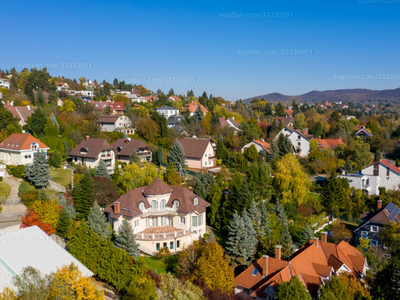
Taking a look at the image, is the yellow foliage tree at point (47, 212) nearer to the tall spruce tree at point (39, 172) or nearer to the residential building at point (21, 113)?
the tall spruce tree at point (39, 172)

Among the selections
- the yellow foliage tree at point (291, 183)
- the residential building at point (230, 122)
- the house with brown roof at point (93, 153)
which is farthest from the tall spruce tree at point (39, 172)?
the residential building at point (230, 122)

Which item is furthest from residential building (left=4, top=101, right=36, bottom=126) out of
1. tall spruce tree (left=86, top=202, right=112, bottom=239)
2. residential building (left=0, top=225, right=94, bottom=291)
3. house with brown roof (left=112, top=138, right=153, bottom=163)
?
residential building (left=0, top=225, right=94, bottom=291)

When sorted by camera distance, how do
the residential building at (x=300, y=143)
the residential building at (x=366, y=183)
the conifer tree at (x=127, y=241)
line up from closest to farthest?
the conifer tree at (x=127, y=241), the residential building at (x=366, y=183), the residential building at (x=300, y=143)

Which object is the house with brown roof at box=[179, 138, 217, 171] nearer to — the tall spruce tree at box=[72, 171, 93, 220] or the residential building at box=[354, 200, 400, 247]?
the tall spruce tree at box=[72, 171, 93, 220]

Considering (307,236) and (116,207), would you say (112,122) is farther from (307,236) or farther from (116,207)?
(307,236)

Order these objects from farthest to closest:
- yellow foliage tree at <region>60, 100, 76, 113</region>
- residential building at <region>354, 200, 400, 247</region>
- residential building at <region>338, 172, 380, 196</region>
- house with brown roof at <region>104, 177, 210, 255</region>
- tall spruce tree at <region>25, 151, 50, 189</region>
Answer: yellow foliage tree at <region>60, 100, 76, 113</region> < residential building at <region>338, 172, 380, 196</region> < tall spruce tree at <region>25, 151, 50, 189</region> < residential building at <region>354, 200, 400, 247</region> < house with brown roof at <region>104, 177, 210, 255</region>

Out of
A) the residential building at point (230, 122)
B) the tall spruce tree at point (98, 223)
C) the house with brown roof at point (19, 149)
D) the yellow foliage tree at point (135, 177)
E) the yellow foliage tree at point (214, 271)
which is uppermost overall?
the residential building at point (230, 122)

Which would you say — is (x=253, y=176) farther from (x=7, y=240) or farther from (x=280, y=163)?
(x=7, y=240)
